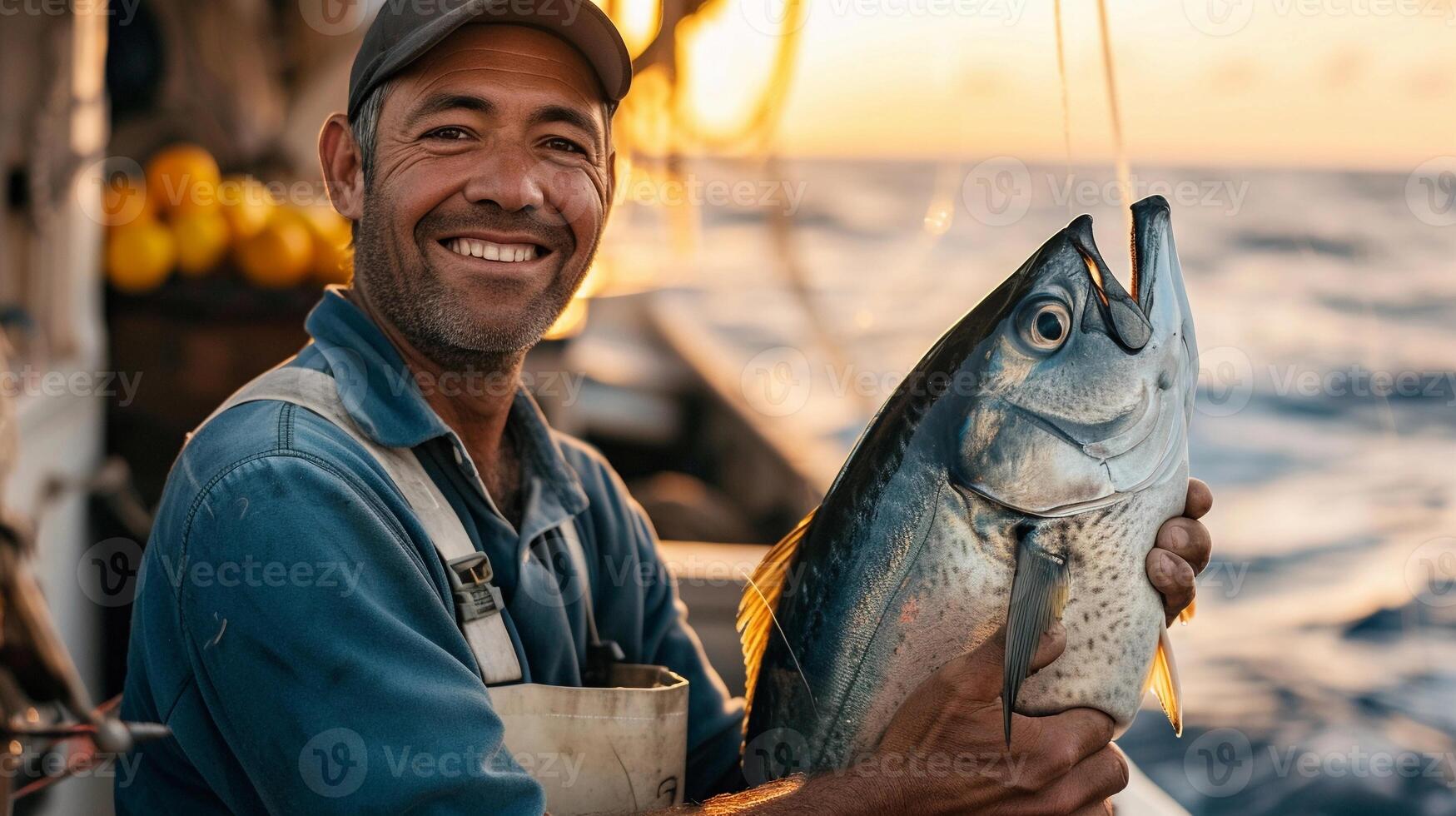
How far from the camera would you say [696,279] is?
9.23 m

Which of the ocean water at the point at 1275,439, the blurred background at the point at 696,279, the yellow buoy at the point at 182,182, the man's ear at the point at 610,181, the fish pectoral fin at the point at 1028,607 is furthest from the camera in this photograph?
the ocean water at the point at 1275,439

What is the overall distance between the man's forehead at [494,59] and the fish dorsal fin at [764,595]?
3.16 ft

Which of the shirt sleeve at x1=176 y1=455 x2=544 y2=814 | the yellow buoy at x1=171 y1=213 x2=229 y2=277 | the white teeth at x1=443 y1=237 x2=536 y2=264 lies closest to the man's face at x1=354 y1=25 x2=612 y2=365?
the white teeth at x1=443 y1=237 x2=536 y2=264

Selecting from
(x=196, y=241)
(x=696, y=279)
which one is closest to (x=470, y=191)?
(x=196, y=241)

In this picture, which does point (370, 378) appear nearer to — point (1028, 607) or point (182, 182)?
point (1028, 607)

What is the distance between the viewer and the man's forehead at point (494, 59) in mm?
2262

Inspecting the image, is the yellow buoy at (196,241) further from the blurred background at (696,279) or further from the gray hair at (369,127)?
the gray hair at (369,127)

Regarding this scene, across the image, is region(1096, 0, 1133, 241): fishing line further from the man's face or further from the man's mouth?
the man's mouth

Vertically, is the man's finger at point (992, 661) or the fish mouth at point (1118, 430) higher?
the fish mouth at point (1118, 430)

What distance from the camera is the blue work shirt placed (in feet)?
5.55

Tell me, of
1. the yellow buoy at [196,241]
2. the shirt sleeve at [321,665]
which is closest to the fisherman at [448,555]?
the shirt sleeve at [321,665]

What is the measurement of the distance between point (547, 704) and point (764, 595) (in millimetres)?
468

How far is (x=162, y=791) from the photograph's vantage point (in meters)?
2.00

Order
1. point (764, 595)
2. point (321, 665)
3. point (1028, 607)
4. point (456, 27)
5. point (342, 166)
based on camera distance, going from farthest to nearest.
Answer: point (342, 166) < point (764, 595) < point (456, 27) < point (1028, 607) < point (321, 665)
